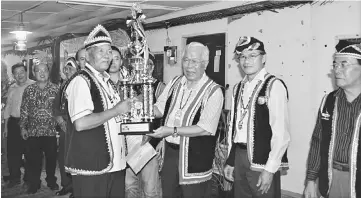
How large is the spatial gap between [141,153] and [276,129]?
1.13 meters

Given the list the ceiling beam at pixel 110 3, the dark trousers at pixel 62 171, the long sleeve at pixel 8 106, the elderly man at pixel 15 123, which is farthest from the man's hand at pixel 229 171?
the long sleeve at pixel 8 106

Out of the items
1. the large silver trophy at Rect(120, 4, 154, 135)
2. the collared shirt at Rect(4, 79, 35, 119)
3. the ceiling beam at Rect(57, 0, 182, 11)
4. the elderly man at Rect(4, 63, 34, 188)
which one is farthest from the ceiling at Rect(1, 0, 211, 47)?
the large silver trophy at Rect(120, 4, 154, 135)

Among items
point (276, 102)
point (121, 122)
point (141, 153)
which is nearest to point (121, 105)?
point (121, 122)

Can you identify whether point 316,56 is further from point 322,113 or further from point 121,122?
point 121,122

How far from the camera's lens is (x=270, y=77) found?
3023 mm

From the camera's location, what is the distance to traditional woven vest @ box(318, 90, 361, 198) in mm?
2502

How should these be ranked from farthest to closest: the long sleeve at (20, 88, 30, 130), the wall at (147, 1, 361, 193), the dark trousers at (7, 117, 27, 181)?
the dark trousers at (7, 117, 27, 181)
the long sleeve at (20, 88, 30, 130)
the wall at (147, 1, 361, 193)

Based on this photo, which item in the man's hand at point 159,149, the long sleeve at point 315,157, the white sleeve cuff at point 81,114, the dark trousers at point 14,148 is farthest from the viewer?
the dark trousers at point 14,148

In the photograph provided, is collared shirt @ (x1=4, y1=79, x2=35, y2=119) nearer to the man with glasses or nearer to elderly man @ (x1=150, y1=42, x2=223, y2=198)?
elderly man @ (x1=150, y1=42, x2=223, y2=198)

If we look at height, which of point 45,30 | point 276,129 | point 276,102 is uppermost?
point 45,30

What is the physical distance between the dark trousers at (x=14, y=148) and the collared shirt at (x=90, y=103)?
12.1 feet

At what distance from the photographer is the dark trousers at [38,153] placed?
5383mm

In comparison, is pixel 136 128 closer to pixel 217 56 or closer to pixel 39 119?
pixel 39 119

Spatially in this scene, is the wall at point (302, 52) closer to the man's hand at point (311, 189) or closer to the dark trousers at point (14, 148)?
the man's hand at point (311, 189)
